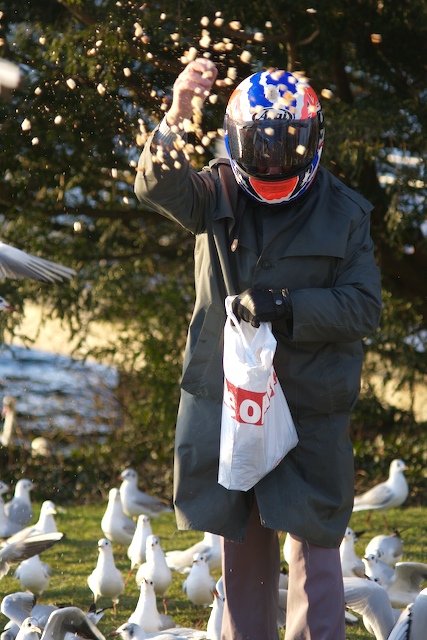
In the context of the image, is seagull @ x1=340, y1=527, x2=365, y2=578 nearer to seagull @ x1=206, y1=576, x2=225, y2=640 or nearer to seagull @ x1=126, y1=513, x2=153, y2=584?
seagull @ x1=206, y1=576, x2=225, y2=640

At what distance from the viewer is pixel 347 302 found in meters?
2.82

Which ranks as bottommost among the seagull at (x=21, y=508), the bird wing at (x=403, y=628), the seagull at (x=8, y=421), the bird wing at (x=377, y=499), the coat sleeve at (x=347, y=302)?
the seagull at (x=8, y=421)

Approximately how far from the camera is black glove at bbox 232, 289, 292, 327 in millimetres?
2738

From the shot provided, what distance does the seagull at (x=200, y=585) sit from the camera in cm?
454

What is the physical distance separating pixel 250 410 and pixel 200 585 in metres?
2.03

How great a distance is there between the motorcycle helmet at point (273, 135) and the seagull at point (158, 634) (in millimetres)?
1779

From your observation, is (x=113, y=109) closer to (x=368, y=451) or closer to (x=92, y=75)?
(x=92, y=75)

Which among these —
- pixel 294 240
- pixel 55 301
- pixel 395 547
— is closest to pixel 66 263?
pixel 55 301

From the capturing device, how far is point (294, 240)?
9.43 ft

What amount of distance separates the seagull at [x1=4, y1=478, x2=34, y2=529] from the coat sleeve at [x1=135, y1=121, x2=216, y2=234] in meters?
3.15

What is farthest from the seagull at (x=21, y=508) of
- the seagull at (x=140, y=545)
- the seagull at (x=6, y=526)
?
the seagull at (x=140, y=545)

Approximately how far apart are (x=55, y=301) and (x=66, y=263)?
16.3 inches

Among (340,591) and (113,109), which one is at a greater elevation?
(113,109)

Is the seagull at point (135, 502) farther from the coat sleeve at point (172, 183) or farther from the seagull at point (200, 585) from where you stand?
the coat sleeve at point (172, 183)
